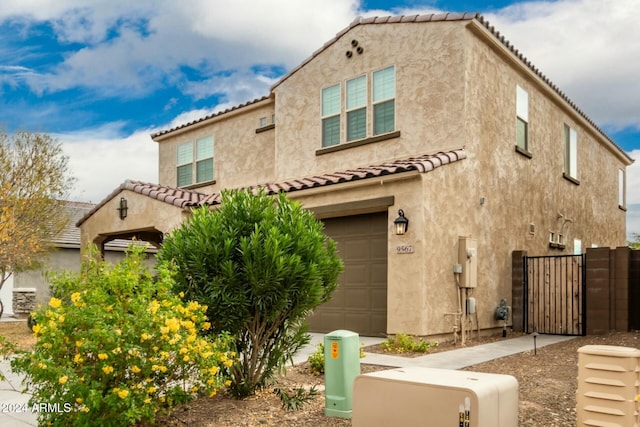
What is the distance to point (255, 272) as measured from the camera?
6.50 metres

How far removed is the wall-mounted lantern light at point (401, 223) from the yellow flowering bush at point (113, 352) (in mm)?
6406

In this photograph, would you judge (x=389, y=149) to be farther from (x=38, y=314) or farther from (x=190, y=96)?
(x=38, y=314)

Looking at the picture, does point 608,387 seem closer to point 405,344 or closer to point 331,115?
point 405,344

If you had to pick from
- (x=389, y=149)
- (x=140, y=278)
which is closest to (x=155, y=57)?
(x=389, y=149)

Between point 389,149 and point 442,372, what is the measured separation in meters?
9.14

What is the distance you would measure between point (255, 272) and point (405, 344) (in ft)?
17.1

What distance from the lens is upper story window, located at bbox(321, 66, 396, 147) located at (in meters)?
14.2

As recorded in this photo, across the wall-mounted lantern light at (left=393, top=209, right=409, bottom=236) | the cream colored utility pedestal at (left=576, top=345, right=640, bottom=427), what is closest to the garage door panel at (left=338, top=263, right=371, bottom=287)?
the wall-mounted lantern light at (left=393, top=209, right=409, bottom=236)

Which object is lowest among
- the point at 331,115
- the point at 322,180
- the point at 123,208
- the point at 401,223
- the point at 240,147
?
the point at 401,223

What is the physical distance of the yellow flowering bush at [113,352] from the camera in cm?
522

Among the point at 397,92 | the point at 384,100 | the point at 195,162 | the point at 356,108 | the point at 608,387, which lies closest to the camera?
the point at 608,387

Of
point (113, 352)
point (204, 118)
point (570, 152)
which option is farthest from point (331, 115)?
point (113, 352)

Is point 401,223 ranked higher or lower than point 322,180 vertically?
lower

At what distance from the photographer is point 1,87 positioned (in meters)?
17.9
